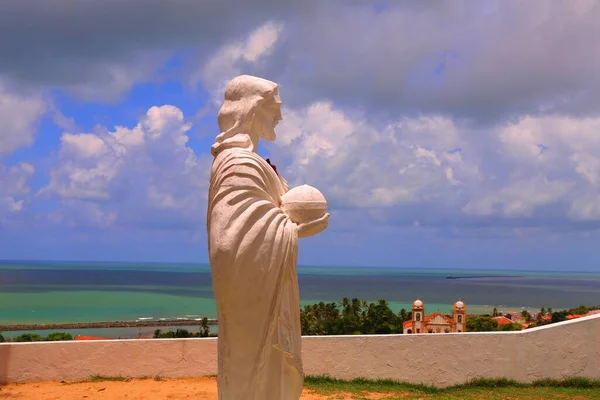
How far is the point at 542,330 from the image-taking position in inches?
417

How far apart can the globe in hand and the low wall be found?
6.29 meters

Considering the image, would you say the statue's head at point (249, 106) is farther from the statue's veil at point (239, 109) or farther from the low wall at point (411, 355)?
the low wall at point (411, 355)

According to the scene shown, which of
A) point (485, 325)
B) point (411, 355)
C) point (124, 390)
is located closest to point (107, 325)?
point (485, 325)

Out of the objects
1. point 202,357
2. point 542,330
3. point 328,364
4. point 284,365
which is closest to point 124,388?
point 202,357

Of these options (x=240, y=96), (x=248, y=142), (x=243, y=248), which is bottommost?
Answer: (x=243, y=248)

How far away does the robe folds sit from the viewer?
434cm

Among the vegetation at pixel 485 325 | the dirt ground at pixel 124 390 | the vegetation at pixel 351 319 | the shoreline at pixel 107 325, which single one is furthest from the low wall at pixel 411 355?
the shoreline at pixel 107 325

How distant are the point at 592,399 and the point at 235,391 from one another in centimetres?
763

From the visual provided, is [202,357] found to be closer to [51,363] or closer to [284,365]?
[51,363]

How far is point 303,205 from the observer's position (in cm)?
470

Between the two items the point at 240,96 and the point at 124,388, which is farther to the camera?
the point at 124,388

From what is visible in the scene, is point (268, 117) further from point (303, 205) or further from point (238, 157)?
point (303, 205)

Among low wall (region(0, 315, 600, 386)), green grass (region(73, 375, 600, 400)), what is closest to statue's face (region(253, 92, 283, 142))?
green grass (region(73, 375, 600, 400))

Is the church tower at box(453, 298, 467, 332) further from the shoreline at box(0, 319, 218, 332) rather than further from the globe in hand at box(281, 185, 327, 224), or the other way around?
the shoreline at box(0, 319, 218, 332)
